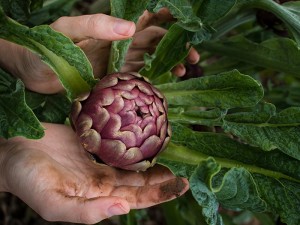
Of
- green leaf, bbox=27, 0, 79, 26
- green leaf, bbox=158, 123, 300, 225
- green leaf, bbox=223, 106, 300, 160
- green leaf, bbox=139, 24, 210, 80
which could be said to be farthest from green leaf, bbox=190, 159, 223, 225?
green leaf, bbox=27, 0, 79, 26

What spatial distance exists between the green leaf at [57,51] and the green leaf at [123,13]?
5cm

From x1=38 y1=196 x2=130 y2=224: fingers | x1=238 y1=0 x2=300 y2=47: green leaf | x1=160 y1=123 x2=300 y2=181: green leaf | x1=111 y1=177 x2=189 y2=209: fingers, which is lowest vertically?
x1=160 y1=123 x2=300 y2=181: green leaf

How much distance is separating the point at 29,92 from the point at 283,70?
1.39 feet

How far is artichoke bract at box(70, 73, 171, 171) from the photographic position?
71 cm

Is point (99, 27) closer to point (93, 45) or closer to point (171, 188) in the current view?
point (93, 45)

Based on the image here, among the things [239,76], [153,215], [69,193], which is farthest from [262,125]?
[153,215]

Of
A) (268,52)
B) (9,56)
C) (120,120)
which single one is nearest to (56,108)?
(9,56)

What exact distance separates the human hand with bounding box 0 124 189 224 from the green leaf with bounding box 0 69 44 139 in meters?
0.04

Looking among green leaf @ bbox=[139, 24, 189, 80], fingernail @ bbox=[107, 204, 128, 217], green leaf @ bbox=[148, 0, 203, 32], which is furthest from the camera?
green leaf @ bbox=[139, 24, 189, 80]

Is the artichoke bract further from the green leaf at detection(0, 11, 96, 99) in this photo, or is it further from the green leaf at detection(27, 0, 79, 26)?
the green leaf at detection(27, 0, 79, 26)

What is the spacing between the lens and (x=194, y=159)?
842 millimetres

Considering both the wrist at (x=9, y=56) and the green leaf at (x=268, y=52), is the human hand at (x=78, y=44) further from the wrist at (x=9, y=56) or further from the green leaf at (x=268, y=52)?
the green leaf at (x=268, y=52)

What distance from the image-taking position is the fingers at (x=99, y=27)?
0.71 meters

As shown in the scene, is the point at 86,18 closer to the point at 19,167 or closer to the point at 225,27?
the point at 19,167
